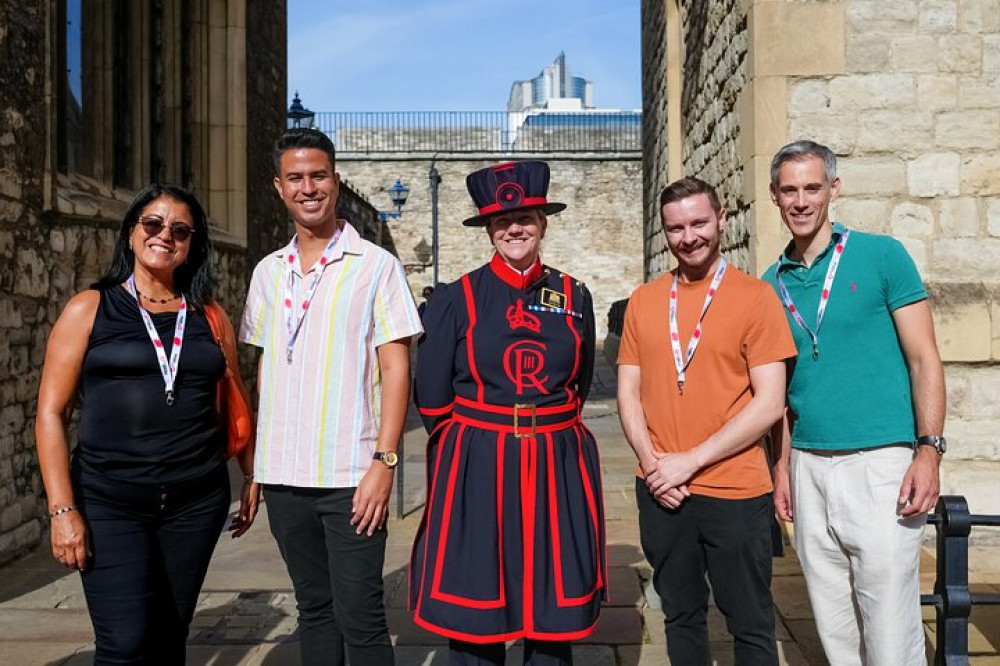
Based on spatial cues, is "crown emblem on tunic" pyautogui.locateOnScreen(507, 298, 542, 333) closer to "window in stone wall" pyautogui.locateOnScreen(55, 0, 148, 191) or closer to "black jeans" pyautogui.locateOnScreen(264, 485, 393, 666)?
"black jeans" pyautogui.locateOnScreen(264, 485, 393, 666)

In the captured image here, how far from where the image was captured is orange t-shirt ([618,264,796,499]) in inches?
111

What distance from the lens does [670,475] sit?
282cm

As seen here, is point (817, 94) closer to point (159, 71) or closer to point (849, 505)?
point (849, 505)

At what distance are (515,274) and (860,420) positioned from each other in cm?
110

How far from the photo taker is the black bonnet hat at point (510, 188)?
2.82 metres

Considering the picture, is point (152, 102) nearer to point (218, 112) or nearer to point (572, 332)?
point (218, 112)

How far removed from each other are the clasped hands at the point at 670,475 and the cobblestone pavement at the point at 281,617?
1.22m

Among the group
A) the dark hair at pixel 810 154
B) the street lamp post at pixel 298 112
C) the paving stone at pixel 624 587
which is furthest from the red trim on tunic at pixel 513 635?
the street lamp post at pixel 298 112

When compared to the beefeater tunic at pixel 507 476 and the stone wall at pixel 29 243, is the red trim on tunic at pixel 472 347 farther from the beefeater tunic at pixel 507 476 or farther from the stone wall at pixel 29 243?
the stone wall at pixel 29 243

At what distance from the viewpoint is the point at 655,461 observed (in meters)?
2.87

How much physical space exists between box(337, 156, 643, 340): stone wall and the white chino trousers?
26.1 metres

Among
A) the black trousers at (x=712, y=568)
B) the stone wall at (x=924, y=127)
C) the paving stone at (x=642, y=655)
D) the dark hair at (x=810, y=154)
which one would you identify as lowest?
the paving stone at (x=642, y=655)

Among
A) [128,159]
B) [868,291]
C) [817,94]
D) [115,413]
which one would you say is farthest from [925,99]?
[128,159]

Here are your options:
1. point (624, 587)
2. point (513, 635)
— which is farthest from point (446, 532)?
point (624, 587)
